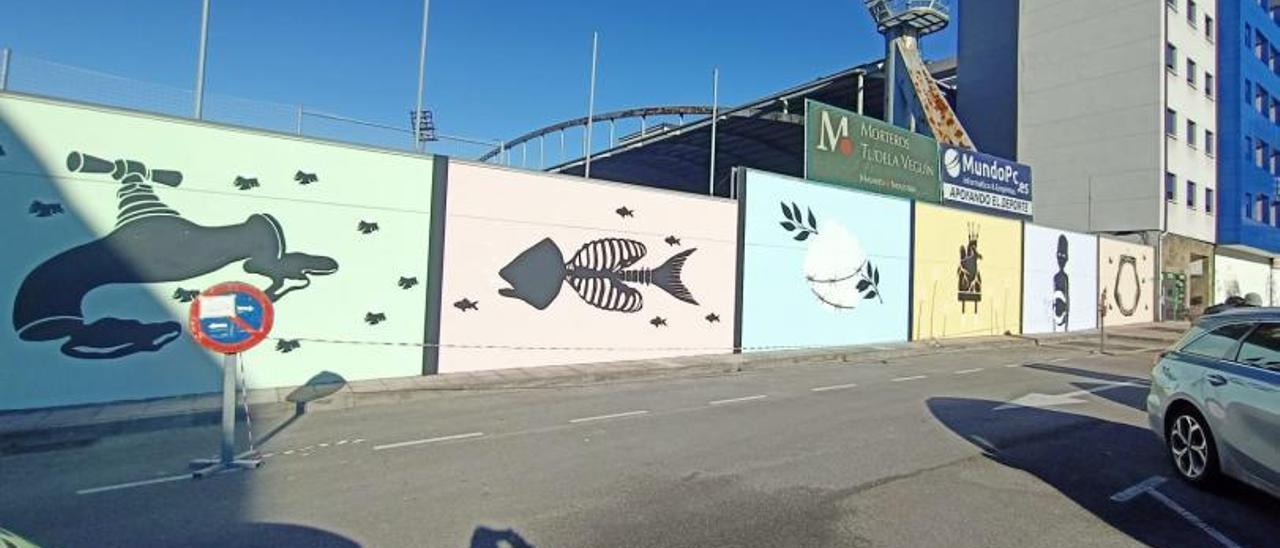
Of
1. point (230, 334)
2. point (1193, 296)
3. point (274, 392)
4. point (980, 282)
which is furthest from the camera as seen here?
point (1193, 296)

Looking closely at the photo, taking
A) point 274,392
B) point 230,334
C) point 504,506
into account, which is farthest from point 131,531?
point 274,392

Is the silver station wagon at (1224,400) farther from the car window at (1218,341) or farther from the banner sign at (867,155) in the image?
the banner sign at (867,155)

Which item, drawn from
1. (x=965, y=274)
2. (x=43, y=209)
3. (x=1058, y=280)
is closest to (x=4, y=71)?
(x=43, y=209)

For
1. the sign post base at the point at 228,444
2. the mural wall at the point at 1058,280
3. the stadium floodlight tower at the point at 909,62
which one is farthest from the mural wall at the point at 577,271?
the stadium floodlight tower at the point at 909,62

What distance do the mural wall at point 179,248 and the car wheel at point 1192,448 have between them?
10047 millimetres

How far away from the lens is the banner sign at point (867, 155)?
59.8 ft

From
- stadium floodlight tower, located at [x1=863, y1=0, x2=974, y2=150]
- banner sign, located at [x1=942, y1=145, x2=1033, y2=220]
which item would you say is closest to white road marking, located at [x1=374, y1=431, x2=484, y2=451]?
banner sign, located at [x1=942, y1=145, x2=1033, y2=220]

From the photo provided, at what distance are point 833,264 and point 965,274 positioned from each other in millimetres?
6629

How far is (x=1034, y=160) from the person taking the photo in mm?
38656

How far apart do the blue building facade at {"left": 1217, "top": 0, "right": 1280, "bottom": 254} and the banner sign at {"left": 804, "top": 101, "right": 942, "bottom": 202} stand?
29641mm

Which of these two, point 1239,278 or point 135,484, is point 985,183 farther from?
point 1239,278

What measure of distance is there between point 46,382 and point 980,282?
23.3m

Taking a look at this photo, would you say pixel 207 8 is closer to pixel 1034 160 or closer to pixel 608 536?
pixel 608 536

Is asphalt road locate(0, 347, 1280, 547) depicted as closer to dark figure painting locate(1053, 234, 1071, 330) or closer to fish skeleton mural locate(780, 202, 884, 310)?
fish skeleton mural locate(780, 202, 884, 310)
